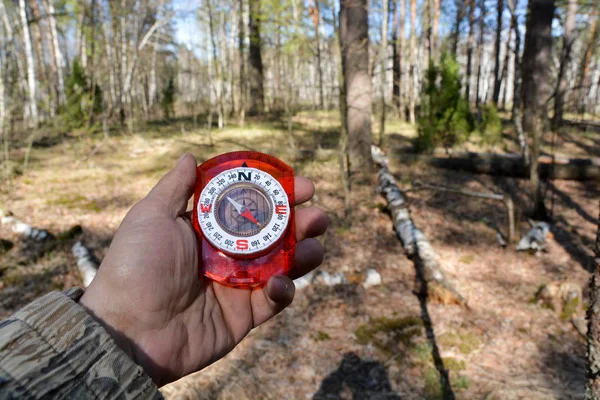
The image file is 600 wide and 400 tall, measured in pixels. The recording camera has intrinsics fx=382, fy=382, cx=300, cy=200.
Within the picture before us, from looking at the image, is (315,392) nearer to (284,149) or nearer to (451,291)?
(451,291)

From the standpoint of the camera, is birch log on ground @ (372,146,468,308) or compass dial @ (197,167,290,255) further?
birch log on ground @ (372,146,468,308)

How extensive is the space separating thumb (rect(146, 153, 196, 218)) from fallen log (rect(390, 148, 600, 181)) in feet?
25.2

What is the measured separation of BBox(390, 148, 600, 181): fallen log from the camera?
27.6 feet

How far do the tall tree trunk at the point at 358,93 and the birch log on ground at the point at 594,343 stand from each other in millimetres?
6867

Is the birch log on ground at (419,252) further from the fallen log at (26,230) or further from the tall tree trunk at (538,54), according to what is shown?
the fallen log at (26,230)

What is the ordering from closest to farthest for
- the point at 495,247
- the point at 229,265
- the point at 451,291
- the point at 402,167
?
the point at 229,265 → the point at 451,291 → the point at 495,247 → the point at 402,167

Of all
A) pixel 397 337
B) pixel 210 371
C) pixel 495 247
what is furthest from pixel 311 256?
pixel 495 247

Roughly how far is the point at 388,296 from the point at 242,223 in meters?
3.42

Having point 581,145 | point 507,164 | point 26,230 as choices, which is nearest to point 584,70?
point 581,145

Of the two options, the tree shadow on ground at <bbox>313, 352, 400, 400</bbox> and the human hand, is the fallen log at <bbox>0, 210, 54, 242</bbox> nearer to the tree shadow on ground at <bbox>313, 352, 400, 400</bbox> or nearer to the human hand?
the tree shadow on ground at <bbox>313, 352, 400, 400</bbox>

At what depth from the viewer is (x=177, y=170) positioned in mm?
1874

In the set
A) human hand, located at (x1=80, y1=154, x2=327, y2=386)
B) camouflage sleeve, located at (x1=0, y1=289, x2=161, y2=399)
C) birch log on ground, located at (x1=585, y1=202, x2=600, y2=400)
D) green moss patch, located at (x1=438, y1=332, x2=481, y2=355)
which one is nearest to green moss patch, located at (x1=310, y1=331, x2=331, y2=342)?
green moss patch, located at (x1=438, y1=332, x2=481, y2=355)

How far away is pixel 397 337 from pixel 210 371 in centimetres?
191

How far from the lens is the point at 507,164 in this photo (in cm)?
880
